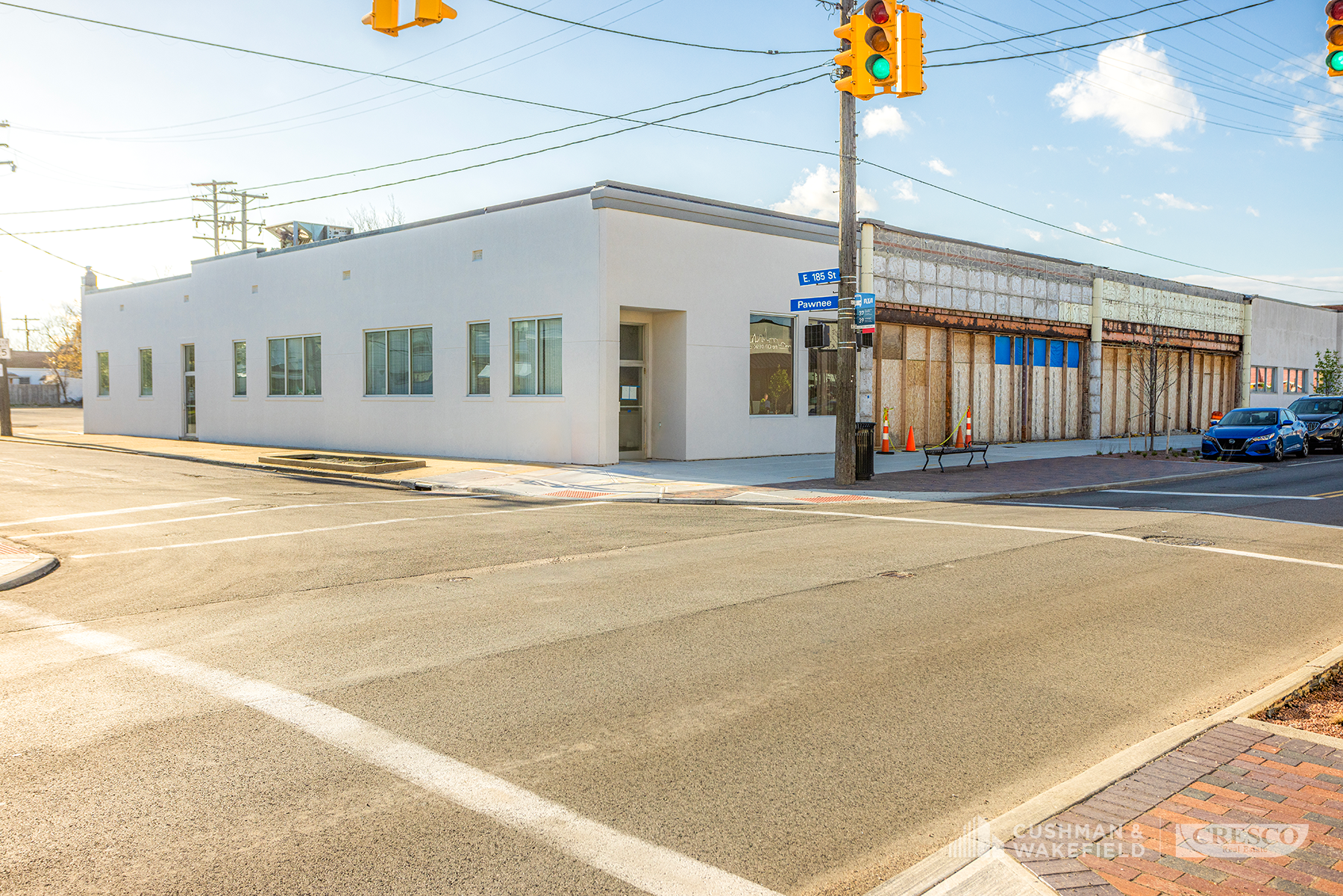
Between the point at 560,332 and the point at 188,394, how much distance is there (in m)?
20.4

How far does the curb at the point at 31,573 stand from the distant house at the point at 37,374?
101 meters

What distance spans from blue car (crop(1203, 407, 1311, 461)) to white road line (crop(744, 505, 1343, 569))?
1602cm

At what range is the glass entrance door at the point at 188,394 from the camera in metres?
36.0

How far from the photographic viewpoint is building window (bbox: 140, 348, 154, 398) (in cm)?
3809

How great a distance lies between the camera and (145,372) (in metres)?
38.4

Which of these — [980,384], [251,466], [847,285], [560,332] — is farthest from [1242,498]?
[251,466]

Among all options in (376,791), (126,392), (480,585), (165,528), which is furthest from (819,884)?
(126,392)

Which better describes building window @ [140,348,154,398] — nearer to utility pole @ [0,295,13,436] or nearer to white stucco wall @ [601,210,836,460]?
utility pole @ [0,295,13,436]

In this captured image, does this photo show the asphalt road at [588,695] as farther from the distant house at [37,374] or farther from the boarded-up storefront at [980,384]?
the distant house at [37,374]

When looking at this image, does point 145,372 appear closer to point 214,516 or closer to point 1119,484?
point 214,516

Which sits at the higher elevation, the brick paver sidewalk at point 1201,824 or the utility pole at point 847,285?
the utility pole at point 847,285

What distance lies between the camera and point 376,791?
432 cm

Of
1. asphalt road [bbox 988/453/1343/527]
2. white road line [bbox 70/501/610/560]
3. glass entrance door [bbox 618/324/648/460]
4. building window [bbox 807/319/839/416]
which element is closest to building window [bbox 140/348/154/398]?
glass entrance door [bbox 618/324/648/460]

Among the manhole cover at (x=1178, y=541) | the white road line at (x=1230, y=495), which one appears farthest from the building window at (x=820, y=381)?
the manhole cover at (x=1178, y=541)
